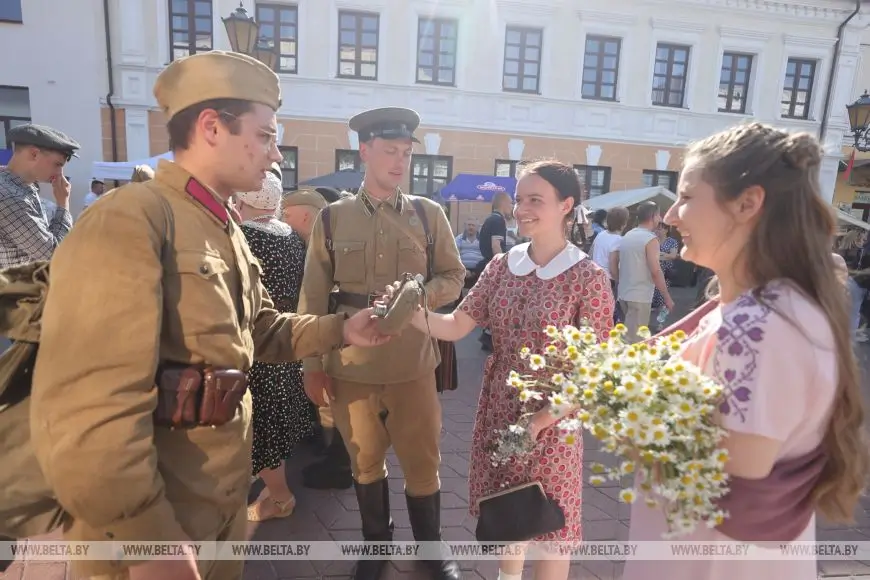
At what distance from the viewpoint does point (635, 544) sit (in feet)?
5.45

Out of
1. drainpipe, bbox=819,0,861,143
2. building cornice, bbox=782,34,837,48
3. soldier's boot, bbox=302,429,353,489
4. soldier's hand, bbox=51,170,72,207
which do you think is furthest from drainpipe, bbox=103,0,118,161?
drainpipe, bbox=819,0,861,143

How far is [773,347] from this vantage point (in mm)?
1251

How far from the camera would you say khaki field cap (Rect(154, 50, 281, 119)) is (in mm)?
1514

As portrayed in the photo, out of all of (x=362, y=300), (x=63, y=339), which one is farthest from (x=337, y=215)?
(x=63, y=339)

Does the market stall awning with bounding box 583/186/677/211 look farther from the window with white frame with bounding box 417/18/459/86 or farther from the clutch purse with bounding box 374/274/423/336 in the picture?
the clutch purse with bounding box 374/274/423/336

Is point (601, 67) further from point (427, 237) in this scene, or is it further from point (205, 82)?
point (205, 82)

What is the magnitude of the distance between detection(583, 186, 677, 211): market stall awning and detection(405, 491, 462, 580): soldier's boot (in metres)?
10.4

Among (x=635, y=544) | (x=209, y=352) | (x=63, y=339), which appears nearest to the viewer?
(x=63, y=339)

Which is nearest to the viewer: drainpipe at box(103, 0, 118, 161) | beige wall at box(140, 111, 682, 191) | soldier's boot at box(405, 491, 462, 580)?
soldier's boot at box(405, 491, 462, 580)

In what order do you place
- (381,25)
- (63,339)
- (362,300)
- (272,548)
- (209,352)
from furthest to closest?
1. (381,25)
2. (272,548)
3. (362,300)
4. (209,352)
5. (63,339)

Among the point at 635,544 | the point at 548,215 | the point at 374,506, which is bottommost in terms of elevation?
the point at 374,506


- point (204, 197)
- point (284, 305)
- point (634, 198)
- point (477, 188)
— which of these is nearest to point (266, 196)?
point (284, 305)

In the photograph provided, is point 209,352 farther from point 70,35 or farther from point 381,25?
point 70,35

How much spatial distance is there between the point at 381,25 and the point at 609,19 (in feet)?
21.0
